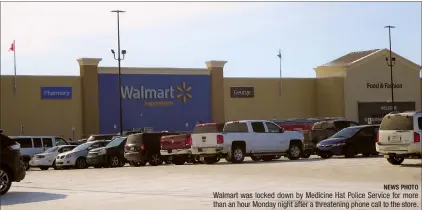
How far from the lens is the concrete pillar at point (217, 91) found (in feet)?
220

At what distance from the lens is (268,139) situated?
96.0 feet

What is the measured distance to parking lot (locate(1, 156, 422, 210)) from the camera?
47.2ft

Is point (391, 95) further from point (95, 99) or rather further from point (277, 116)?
point (95, 99)

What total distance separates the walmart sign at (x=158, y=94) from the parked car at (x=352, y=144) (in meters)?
36.1

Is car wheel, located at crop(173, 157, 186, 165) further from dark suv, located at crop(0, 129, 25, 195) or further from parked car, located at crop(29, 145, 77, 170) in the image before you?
→ dark suv, located at crop(0, 129, 25, 195)

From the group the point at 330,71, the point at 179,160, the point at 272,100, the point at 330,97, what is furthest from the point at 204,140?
the point at 330,71

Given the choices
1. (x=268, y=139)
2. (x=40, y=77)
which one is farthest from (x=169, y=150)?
(x=40, y=77)

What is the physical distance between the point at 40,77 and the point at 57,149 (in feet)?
80.1

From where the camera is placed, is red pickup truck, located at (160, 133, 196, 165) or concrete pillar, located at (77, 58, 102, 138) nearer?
red pickup truck, located at (160, 133, 196, 165)

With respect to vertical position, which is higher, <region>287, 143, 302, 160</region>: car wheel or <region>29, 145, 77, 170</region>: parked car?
<region>287, 143, 302, 160</region>: car wheel

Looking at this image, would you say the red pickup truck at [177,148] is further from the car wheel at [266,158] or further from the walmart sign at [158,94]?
the walmart sign at [158,94]

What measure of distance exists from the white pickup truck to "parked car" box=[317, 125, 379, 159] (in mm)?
1526

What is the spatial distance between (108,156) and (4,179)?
15841 millimetres

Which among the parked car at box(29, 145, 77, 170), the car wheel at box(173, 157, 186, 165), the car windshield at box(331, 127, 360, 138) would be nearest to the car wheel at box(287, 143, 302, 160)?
the car windshield at box(331, 127, 360, 138)
